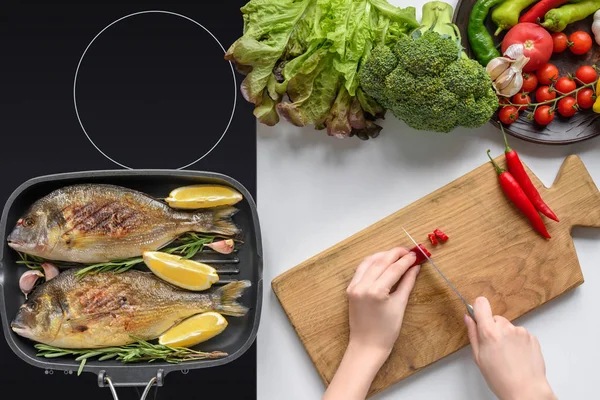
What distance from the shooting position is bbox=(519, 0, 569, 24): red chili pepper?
5.40 ft

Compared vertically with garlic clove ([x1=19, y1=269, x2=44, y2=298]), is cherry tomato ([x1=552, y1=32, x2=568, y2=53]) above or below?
below

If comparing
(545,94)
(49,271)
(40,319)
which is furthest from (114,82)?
(545,94)

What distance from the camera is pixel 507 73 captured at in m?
1.61

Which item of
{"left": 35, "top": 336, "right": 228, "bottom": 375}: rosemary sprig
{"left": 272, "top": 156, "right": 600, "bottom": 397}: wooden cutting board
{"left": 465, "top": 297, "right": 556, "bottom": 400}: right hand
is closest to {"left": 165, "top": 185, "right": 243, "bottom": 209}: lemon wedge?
{"left": 272, "top": 156, "right": 600, "bottom": 397}: wooden cutting board

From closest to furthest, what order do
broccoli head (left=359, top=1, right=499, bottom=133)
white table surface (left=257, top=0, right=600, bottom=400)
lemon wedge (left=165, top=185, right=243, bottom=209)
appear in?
1. broccoli head (left=359, top=1, right=499, bottom=133)
2. lemon wedge (left=165, top=185, right=243, bottom=209)
3. white table surface (left=257, top=0, right=600, bottom=400)

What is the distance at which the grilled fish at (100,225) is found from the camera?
158cm

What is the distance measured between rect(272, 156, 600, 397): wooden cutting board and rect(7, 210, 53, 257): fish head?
62 centimetres

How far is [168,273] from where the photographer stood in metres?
1.62

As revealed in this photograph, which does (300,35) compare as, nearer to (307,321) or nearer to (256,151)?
(256,151)

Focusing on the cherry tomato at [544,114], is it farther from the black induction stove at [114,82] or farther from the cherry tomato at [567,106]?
the black induction stove at [114,82]

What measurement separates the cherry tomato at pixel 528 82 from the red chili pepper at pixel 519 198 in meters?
0.20

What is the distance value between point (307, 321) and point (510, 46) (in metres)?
0.92

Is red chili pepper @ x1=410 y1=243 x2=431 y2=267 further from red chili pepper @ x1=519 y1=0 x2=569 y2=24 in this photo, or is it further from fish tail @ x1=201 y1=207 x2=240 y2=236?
red chili pepper @ x1=519 y1=0 x2=569 y2=24

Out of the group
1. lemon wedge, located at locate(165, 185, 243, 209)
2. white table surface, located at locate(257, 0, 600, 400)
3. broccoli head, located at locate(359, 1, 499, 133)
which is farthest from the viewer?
white table surface, located at locate(257, 0, 600, 400)
